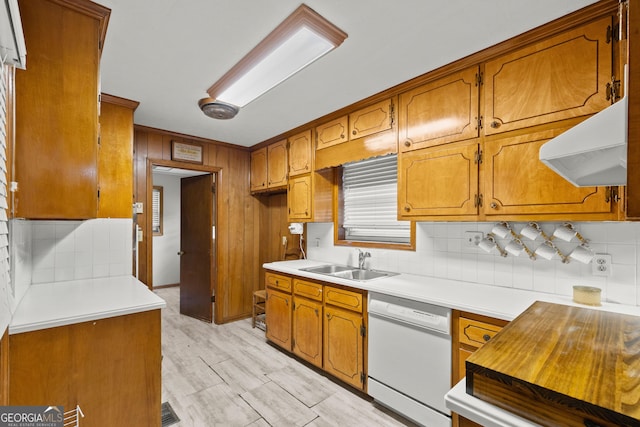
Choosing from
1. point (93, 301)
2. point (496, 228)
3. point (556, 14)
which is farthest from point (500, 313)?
point (93, 301)

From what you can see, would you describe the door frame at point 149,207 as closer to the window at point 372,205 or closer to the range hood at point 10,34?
the window at point 372,205

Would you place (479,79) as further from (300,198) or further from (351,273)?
(300,198)

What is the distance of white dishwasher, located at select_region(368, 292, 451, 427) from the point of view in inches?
69.1

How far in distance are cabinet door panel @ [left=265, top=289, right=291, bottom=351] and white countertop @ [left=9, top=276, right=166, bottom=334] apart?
4.18 feet

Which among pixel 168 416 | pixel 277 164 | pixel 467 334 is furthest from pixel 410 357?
pixel 277 164

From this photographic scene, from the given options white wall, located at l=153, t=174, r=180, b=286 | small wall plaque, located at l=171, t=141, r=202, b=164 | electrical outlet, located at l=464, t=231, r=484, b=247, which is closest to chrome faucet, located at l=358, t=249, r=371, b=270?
electrical outlet, located at l=464, t=231, r=484, b=247

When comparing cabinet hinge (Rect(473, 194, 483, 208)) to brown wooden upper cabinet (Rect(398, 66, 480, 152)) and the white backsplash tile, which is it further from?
the white backsplash tile

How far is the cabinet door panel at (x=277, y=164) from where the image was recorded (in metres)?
3.51

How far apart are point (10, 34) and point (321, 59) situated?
146 centimetres

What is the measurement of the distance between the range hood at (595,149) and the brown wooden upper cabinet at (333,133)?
1914 mm

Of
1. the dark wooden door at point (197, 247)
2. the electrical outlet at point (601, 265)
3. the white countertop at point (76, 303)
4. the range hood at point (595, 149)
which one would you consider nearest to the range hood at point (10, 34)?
the white countertop at point (76, 303)

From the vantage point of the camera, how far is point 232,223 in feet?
13.1

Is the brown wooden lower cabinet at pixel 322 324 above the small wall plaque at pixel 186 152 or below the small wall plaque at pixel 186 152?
below

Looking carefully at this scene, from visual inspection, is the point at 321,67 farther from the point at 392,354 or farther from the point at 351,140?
the point at 392,354
